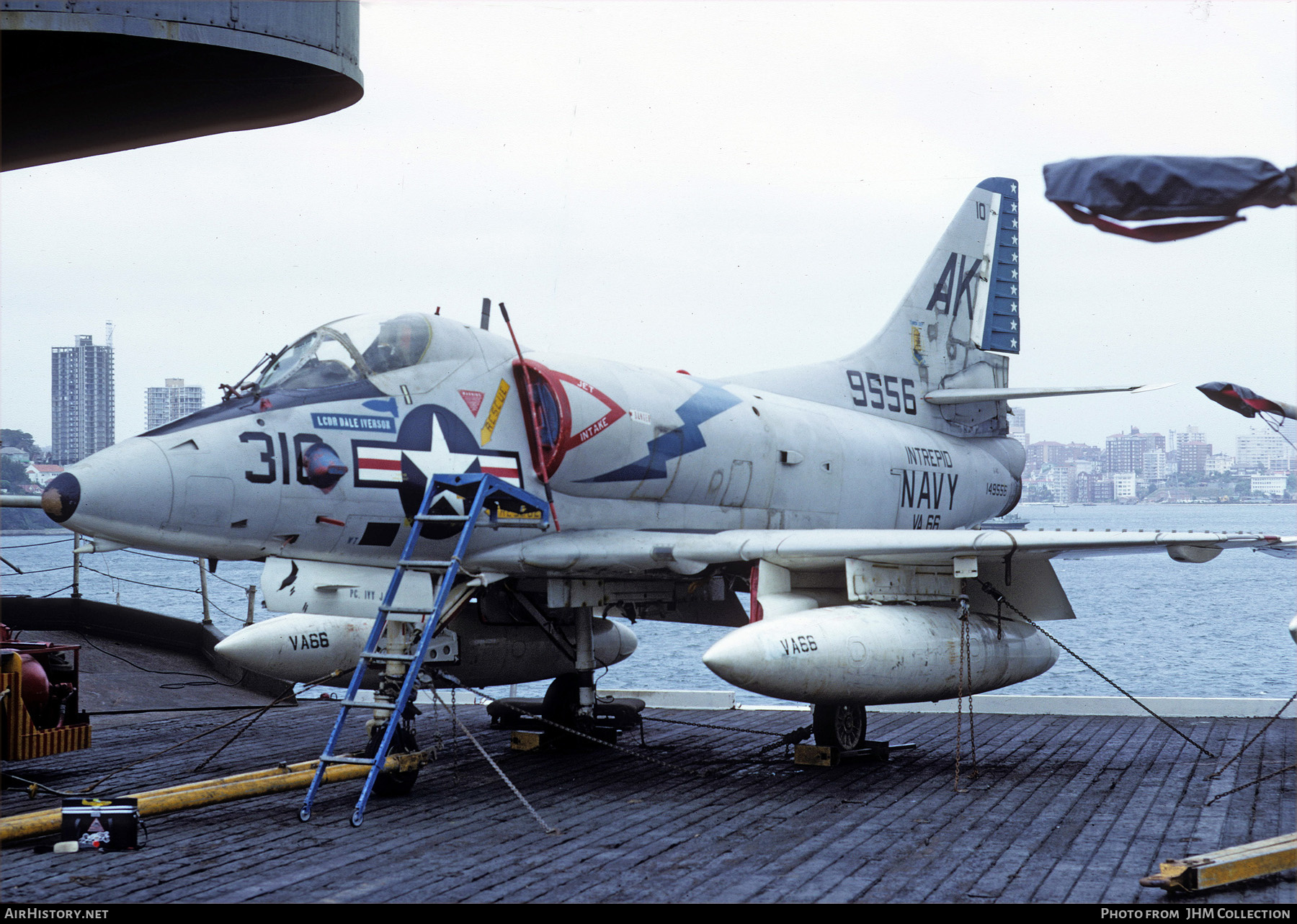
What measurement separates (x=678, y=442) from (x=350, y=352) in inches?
121

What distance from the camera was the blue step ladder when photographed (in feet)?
26.7

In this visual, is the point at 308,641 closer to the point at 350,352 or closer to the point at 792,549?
the point at 350,352

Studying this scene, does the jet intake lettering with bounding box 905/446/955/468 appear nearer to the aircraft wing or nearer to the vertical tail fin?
the vertical tail fin

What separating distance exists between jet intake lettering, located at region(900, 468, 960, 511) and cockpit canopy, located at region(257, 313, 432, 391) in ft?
20.4

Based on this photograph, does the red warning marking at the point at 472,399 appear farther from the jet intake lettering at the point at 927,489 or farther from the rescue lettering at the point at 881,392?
the jet intake lettering at the point at 927,489

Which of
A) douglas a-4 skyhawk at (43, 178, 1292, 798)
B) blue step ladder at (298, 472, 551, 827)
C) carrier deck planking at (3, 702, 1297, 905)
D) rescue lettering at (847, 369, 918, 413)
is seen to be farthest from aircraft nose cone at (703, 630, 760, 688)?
rescue lettering at (847, 369, 918, 413)

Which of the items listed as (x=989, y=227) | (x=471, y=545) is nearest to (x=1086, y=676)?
(x=989, y=227)

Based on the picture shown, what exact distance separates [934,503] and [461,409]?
669 centimetres

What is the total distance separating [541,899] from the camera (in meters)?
6.27

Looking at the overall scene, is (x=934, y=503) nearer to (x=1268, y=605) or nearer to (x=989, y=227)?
(x=989, y=227)

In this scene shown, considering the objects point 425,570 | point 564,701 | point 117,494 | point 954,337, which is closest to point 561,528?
point 425,570

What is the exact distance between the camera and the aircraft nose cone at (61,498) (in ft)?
25.6

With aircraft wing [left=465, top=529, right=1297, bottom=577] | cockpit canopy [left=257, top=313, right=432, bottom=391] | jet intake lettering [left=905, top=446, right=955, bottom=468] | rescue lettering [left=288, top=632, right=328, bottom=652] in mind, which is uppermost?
cockpit canopy [left=257, top=313, right=432, bottom=391]

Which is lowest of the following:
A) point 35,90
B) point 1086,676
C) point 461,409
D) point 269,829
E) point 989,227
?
point 1086,676
